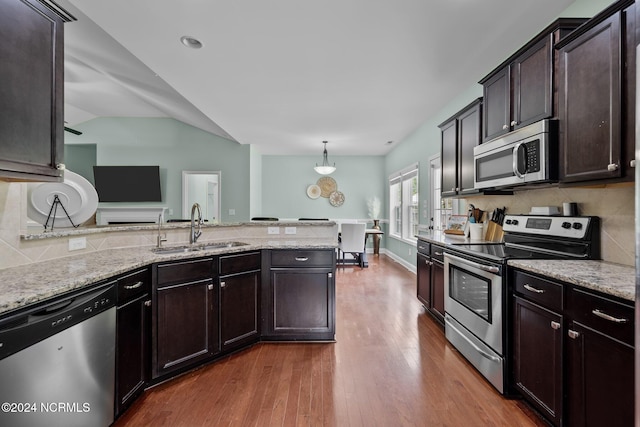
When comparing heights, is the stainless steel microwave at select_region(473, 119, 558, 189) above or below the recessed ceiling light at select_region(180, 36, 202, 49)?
below

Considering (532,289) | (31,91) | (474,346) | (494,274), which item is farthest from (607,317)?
(31,91)

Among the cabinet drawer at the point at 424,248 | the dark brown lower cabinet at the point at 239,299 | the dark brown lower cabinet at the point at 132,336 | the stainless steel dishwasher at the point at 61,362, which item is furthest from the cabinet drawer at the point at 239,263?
the cabinet drawer at the point at 424,248

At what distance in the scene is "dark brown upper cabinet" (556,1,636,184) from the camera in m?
1.41

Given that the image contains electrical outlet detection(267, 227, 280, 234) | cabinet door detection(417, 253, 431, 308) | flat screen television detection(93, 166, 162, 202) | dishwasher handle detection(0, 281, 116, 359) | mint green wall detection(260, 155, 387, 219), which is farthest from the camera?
mint green wall detection(260, 155, 387, 219)

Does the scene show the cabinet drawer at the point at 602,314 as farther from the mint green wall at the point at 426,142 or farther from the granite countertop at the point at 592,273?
the mint green wall at the point at 426,142

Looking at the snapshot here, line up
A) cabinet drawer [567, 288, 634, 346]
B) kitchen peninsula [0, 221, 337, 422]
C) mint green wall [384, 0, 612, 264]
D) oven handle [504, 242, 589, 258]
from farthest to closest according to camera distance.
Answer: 1. mint green wall [384, 0, 612, 264]
2. oven handle [504, 242, 589, 258]
3. kitchen peninsula [0, 221, 337, 422]
4. cabinet drawer [567, 288, 634, 346]

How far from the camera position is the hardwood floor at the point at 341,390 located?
1.66 metres

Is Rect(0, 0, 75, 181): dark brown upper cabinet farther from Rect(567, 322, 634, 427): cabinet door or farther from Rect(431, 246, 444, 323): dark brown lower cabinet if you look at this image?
Rect(431, 246, 444, 323): dark brown lower cabinet

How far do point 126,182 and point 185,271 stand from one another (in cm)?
540

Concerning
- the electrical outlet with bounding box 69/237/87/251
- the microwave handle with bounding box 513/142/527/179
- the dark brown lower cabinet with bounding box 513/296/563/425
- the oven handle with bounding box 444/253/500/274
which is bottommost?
the dark brown lower cabinet with bounding box 513/296/563/425

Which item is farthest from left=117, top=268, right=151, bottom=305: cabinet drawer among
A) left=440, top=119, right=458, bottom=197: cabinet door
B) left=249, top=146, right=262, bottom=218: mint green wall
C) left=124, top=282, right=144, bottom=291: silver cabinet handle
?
left=249, top=146, right=262, bottom=218: mint green wall

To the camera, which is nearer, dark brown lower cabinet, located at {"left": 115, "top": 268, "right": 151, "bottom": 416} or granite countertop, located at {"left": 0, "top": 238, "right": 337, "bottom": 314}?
granite countertop, located at {"left": 0, "top": 238, "right": 337, "bottom": 314}

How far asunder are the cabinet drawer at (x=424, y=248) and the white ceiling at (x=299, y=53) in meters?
1.87

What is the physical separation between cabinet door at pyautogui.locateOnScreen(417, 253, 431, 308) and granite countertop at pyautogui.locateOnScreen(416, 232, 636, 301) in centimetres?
138
